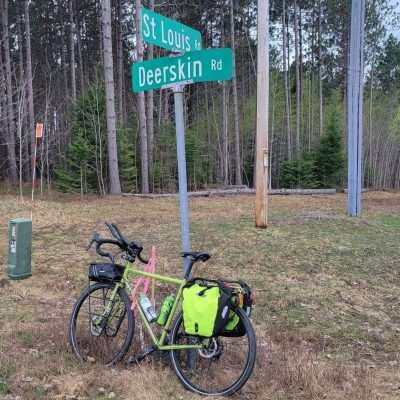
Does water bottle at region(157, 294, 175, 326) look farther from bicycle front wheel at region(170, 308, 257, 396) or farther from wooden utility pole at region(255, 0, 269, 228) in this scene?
wooden utility pole at region(255, 0, 269, 228)

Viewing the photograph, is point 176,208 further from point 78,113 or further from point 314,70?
point 314,70

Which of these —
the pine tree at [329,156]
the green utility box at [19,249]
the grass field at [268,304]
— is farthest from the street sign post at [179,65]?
the pine tree at [329,156]

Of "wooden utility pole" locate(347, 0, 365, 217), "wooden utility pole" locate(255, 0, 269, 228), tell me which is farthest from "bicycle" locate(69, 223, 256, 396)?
"wooden utility pole" locate(347, 0, 365, 217)

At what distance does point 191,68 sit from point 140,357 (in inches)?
73.3

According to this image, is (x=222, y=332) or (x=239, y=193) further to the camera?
(x=239, y=193)

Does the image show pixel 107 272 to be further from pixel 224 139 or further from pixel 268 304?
pixel 224 139

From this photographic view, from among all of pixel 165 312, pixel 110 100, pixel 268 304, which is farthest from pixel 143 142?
pixel 165 312

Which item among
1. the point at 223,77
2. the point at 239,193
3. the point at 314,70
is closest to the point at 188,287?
the point at 223,77

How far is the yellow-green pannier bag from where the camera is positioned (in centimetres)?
231

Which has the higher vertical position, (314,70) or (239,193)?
(314,70)

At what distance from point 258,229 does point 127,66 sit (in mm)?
A: 18609

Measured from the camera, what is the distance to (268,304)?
4230 mm

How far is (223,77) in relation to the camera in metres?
2.62

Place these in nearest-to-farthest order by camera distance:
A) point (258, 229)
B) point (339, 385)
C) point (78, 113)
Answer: point (339, 385) → point (258, 229) → point (78, 113)
